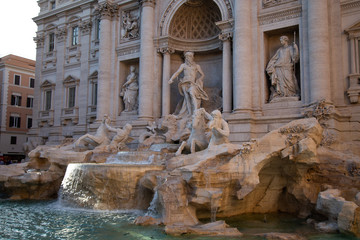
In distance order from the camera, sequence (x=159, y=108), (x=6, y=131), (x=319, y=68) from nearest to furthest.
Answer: (x=319, y=68) < (x=159, y=108) < (x=6, y=131)

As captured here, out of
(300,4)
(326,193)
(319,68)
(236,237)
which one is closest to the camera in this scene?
(236,237)

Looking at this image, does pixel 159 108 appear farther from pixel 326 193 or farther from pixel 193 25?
pixel 326 193

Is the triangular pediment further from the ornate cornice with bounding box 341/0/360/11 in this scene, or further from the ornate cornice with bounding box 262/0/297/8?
the ornate cornice with bounding box 341/0/360/11

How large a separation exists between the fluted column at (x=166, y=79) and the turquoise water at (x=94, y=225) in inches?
301

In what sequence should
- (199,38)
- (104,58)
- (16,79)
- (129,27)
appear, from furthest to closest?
(16,79), (104,58), (129,27), (199,38)

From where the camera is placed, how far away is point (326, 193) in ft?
30.8

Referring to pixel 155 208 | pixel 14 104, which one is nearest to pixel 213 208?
pixel 155 208

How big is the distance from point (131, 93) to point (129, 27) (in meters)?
3.75

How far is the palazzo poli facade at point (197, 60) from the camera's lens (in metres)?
13.5

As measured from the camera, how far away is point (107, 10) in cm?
2011

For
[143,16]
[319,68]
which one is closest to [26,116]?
[143,16]

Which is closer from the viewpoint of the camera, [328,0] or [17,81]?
[328,0]

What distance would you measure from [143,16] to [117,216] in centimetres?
1163

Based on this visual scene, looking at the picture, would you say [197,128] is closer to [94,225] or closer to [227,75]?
[227,75]
